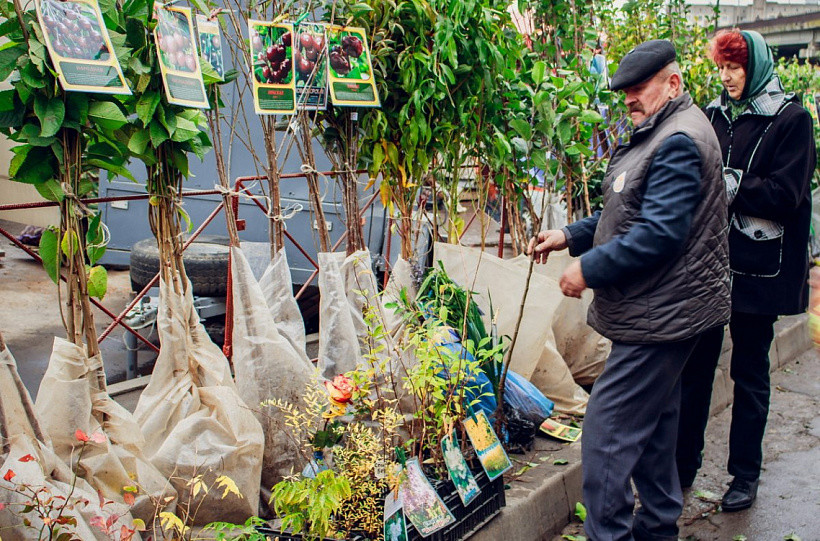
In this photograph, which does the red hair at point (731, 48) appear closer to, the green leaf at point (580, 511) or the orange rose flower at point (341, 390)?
the green leaf at point (580, 511)

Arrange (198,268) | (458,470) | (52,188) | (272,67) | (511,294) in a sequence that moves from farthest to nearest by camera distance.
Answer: (198,268), (511,294), (272,67), (458,470), (52,188)

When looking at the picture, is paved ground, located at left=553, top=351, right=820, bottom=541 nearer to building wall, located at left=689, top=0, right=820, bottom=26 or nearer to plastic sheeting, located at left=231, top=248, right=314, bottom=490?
plastic sheeting, located at left=231, top=248, right=314, bottom=490

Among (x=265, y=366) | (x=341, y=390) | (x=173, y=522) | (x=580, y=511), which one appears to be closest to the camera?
(x=173, y=522)

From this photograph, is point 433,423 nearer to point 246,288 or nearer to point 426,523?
point 426,523

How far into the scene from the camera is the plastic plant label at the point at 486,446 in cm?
299

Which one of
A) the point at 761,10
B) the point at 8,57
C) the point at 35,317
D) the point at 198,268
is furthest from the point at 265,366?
the point at 761,10

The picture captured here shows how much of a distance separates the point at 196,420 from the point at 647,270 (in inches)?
66.8

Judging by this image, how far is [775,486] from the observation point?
156 inches

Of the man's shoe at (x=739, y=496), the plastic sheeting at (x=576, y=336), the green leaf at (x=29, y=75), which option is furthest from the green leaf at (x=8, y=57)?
A: the man's shoe at (x=739, y=496)

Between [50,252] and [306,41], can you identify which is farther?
[306,41]

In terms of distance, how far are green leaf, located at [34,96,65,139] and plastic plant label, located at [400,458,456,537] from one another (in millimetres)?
1597

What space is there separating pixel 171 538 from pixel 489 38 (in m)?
2.71

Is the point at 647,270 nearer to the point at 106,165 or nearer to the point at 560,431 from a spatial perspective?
the point at 560,431

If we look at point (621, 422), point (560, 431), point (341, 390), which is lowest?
point (560, 431)
